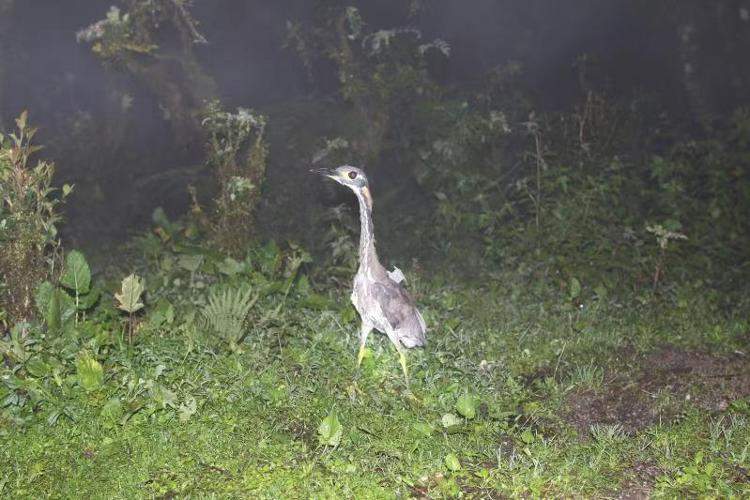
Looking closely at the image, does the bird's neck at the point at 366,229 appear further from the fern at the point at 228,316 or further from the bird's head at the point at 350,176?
the fern at the point at 228,316

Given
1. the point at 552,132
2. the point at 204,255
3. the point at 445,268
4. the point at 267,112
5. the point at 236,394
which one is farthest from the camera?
the point at 267,112

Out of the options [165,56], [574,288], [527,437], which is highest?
[165,56]

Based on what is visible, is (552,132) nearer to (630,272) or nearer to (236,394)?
(630,272)

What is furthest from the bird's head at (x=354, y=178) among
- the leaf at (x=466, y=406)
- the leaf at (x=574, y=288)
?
the leaf at (x=574, y=288)

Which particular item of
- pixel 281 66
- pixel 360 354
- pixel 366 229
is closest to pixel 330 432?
pixel 360 354

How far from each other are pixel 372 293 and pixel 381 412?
0.78 metres

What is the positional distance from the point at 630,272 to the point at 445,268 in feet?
5.86

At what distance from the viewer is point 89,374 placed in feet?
15.0

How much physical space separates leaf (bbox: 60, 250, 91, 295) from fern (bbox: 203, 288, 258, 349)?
863mm

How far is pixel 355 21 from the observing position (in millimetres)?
9078

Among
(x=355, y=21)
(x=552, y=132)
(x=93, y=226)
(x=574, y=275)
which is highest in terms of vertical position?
(x=355, y=21)

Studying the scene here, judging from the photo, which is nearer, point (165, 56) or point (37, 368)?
point (37, 368)

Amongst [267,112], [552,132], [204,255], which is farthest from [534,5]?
[204,255]

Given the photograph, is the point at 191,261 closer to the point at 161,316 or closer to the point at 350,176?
the point at 161,316
